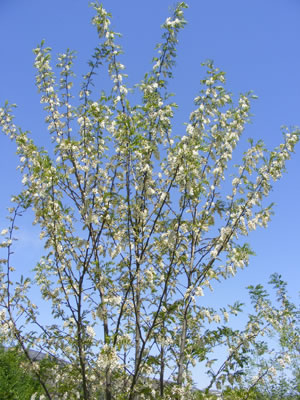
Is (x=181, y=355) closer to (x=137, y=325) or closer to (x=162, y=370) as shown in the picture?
(x=162, y=370)

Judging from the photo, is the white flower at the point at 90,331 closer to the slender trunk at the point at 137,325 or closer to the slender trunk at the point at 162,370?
the slender trunk at the point at 137,325

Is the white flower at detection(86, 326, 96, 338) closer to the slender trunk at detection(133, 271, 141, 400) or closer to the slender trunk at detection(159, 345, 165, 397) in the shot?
the slender trunk at detection(133, 271, 141, 400)

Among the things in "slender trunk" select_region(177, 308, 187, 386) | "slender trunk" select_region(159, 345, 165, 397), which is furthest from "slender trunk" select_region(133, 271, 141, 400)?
"slender trunk" select_region(177, 308, 187, 386)

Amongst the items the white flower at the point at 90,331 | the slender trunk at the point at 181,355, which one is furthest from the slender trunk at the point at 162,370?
the white flower at the point at 90,331

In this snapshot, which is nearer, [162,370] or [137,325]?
[137,325]

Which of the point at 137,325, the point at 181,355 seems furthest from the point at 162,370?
the point at 137,325

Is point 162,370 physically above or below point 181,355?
below

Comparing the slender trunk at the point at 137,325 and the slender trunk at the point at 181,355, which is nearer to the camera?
the slender trunk at the point at 137,325

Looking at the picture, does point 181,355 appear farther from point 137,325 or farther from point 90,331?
point 90,331

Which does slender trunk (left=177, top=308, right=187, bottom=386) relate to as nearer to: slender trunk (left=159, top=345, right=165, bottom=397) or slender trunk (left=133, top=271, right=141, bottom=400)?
slender trunk (left=159, top=345, right=165, bottom=397)

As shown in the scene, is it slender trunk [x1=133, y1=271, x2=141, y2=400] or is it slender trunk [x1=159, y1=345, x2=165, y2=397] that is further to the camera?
slender trunk [x1=159, y1=345, x2=165, y2=397]

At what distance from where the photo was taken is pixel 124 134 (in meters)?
5.02

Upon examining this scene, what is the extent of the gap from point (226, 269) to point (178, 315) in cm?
94

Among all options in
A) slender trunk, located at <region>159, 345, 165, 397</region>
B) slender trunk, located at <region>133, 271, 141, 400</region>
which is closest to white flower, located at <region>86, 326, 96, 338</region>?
slender trunk, located at <region>133, 271, 141, 400</region>
